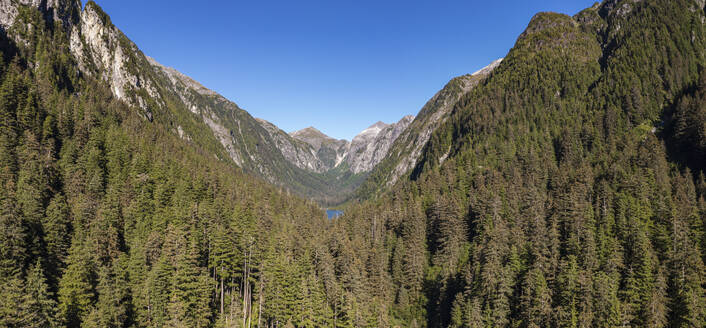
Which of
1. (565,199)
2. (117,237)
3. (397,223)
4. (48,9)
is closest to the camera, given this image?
(117,237)

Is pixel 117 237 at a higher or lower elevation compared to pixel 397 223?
lower

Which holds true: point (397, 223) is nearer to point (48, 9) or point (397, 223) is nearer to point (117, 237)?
point (117, 237)

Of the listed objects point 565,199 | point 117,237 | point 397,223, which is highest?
point 565,199

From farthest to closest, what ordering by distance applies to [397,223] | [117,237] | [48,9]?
[48,9], [397,223], [117,237]

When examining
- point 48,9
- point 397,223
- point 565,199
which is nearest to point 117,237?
point 397,223

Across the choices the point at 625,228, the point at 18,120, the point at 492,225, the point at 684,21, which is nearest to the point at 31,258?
the point at 18,120

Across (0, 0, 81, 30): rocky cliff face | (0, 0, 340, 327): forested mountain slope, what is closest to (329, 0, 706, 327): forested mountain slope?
(0, 0, 340, 327): forested mountain slope

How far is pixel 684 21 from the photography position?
141 m

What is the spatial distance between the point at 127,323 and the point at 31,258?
644 inches

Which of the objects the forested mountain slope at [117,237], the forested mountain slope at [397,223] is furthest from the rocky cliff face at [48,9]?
the forested mountain slope at [117,237]

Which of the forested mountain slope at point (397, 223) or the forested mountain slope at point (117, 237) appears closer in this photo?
the forested mountain slope at point (117, 237)

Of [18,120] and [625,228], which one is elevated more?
[18,120]

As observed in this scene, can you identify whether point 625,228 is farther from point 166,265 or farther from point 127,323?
point 127,323

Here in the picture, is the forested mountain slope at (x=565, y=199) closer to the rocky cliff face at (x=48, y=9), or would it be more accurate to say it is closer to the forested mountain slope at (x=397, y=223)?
the forested mountain slope at (x=397, y=223)
